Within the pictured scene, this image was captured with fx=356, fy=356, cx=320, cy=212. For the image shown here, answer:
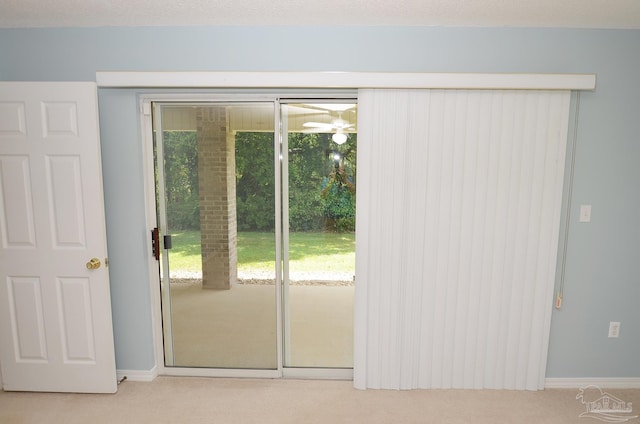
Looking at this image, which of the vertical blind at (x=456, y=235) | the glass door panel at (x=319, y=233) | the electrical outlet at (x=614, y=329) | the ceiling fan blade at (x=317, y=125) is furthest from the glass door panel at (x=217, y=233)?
the electrical outlet at (x=614, y=329)

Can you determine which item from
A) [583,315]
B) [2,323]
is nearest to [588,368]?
[583,315]

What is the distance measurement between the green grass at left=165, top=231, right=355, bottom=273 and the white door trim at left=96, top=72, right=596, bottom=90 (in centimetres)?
106

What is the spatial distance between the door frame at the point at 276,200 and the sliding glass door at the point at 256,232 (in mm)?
18

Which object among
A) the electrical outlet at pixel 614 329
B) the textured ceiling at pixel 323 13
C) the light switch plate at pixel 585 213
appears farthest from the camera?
the electrical outlet at pixel 614 329

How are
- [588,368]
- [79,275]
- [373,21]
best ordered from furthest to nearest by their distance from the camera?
[588,368], [79,275], [373,21]

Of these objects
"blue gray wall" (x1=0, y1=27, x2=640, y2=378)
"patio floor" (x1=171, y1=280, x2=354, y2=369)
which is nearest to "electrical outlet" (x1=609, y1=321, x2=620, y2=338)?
"blue gray wall" (x1=0, y1=27, x2=640, y2=378)

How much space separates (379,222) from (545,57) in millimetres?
1535

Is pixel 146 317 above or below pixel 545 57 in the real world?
below

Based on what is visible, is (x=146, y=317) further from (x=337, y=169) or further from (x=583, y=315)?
(x=583, y=315)

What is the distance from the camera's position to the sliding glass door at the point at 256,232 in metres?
2.57

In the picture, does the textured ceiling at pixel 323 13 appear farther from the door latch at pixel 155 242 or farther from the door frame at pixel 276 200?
the door latch at pixel 155 242

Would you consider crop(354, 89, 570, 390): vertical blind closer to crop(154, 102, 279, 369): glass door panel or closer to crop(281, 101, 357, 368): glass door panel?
crop(281, 101, 357, 368): glass door panel

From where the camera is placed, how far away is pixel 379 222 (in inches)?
96.9

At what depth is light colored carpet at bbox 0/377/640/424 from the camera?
7.54 ft
